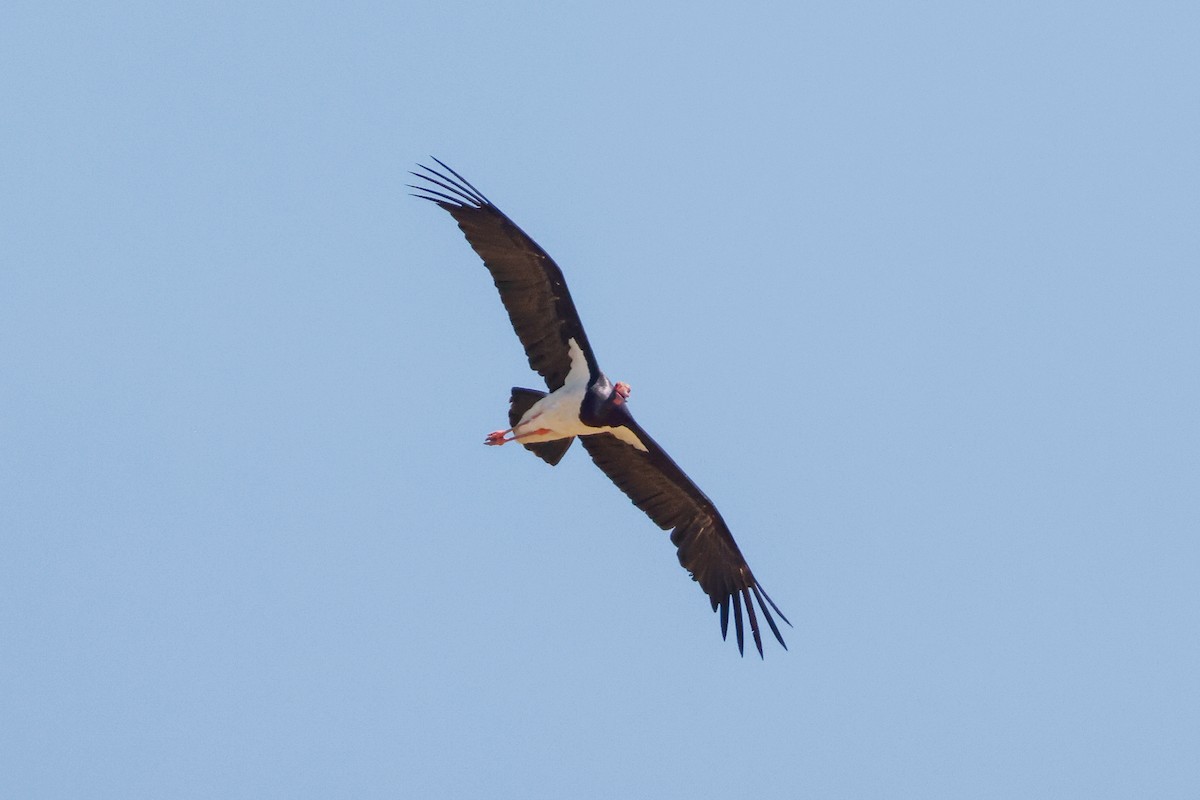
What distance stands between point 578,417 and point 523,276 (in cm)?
157

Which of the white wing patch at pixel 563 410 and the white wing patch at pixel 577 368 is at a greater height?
the white wing patch at pixel 577 368

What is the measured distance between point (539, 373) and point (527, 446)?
0.78 meters

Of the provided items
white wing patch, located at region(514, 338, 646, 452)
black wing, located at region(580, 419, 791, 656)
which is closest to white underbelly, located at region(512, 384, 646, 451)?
white wing patch, located at region(514, 338, 646, 452)

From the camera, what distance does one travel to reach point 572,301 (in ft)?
75.3

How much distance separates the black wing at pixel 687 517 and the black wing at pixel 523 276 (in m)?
1.38

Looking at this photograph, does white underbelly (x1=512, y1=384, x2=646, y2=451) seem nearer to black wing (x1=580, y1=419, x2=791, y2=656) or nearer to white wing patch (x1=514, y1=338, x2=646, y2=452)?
white wing patch (x1=514, y1=338, x2=646, y2=452)

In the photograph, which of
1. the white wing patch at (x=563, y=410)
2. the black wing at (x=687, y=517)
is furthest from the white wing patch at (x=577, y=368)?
the black wing at (x=687, y=517)

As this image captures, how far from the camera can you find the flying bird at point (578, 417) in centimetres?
2270

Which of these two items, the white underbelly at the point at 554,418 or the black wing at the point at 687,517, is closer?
the white underbelly at the point at 554,418

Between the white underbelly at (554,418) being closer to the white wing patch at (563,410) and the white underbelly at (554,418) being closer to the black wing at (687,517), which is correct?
the white wing patch at (563,410)

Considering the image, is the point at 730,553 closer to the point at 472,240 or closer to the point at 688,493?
the point at 688,493

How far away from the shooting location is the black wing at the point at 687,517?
24.1 meters

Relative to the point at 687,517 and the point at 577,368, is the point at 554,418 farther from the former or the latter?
the point at 687,517

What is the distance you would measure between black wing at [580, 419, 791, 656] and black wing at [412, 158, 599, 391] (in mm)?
1382
